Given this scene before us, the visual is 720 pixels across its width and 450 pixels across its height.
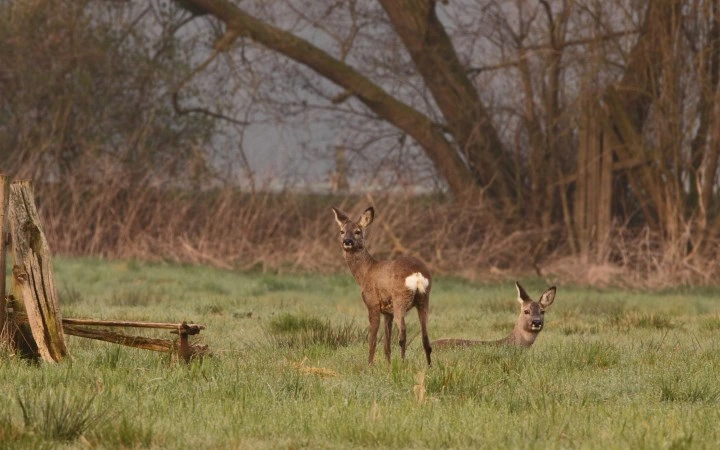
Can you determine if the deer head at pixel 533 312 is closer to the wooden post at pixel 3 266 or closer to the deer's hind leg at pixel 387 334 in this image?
the deer's hind leg at pixel 387 334

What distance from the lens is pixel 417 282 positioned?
830cm

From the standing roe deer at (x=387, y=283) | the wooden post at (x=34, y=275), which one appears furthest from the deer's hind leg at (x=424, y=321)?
the wooden post at (x=34, y=275)

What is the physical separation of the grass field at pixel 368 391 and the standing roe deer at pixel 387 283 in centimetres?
31

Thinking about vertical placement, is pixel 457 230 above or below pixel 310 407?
above

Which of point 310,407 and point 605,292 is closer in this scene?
point 310,407

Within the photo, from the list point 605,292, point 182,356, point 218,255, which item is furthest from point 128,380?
point 218,255

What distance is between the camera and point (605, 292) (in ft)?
59.9

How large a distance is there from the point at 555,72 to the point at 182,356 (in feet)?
46.2

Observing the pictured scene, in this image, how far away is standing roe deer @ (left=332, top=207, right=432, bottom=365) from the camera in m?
8.35

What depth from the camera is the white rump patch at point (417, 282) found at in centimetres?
830

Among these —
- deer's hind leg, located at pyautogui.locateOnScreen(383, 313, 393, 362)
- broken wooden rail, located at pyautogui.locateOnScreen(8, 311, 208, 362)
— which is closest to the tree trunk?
deer's hind leg, located at pyautogui.locateOnScreen(383, 313, 393, 362)

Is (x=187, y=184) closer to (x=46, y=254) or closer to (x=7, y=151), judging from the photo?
(x=7, y=151)

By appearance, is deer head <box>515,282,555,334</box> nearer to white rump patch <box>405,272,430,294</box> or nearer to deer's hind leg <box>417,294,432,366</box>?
deer's hind leg <box>417,294,432,366</box>

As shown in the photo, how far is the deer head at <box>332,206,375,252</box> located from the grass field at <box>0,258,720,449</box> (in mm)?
867
